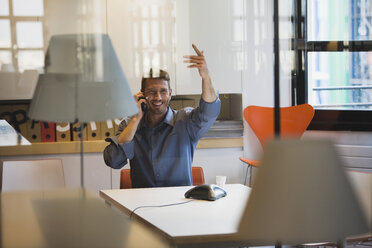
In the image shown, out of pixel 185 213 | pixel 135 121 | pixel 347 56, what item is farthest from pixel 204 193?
pixel 347 56

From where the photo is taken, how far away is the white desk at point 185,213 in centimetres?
191

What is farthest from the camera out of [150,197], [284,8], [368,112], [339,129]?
[368,112]

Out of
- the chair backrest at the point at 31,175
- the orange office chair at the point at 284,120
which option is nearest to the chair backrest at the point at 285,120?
the orange office chair at the point at 284,120

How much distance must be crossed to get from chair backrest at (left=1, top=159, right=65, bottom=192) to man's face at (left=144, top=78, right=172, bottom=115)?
38 centimetres

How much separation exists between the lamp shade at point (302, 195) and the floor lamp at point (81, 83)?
1.83ft

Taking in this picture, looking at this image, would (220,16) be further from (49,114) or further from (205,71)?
(49,114)

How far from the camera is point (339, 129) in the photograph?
3.07 m

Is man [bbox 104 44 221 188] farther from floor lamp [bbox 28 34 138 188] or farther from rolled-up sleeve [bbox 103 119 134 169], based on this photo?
floor lamp [bbox 28 34 138 188]

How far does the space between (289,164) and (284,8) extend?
2.88ft

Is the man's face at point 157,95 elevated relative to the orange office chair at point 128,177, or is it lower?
elevated

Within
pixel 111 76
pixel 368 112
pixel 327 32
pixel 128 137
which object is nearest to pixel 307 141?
pixel 111 76

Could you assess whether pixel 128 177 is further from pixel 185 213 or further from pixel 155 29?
pixel 155 29

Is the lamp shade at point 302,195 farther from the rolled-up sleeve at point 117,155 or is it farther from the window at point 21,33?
the rolled-up sleeve at point 117,155

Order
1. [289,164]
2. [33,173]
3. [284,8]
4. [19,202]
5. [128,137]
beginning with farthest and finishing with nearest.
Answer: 1. [128,137]
2. [284,8]
3. [33,173]
4. [19,202]
5. [289,164]
